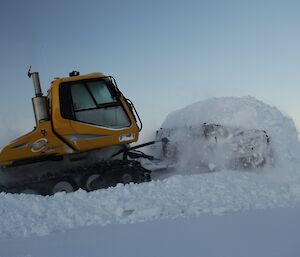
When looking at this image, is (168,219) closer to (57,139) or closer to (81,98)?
(57,139)

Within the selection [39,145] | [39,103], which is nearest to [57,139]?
[39,145]

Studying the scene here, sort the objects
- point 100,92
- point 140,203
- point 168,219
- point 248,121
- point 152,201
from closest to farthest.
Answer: point 168,219
point 140,203
point 152,201
point 100,92
point 248,121

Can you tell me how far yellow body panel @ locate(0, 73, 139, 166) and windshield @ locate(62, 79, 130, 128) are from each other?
0.15 m

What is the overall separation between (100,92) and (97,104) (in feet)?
0.92

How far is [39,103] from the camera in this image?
1048 cm

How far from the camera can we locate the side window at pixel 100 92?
10.2 m

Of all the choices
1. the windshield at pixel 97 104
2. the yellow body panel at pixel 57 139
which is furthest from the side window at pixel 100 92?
the yellow body panel at pixel 57 139

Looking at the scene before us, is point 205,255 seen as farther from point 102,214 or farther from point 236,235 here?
point 102,214

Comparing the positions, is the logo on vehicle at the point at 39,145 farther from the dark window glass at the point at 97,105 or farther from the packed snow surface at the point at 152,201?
the packed snow surface at the point at 152,201

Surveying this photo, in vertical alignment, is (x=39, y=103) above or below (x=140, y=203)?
above

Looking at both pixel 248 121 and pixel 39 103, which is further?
pixel 248 121

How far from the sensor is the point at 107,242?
532 cm

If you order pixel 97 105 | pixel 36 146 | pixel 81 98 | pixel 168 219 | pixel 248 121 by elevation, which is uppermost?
pixel 81 98

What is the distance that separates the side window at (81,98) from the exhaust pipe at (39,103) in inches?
28.4
